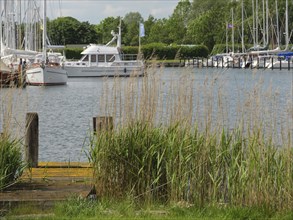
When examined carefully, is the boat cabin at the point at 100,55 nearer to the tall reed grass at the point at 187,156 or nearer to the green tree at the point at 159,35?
the green tree at the point at 159,35

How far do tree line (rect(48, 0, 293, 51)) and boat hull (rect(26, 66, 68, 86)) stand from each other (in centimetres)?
5126

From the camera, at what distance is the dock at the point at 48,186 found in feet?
30.4

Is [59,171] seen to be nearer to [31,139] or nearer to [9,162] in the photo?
[31,139]

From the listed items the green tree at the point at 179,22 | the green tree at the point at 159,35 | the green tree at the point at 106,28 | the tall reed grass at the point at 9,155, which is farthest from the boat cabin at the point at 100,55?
the green tree at the point at 106,28

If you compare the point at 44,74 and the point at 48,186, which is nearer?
the point at 48,186

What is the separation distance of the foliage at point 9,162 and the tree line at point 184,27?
95875 millimetres

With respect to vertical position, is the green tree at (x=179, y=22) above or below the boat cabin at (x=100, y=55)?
above

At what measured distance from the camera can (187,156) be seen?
9.74 meters

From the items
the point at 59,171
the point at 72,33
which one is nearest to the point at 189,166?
the point at 59,171

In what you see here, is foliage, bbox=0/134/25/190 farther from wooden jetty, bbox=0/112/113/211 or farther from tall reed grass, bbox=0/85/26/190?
wooden jetty, bbox=0/112/113/211

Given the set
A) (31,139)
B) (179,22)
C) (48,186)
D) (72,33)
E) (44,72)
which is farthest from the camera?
(72,33)

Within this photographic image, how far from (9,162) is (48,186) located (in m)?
0.63

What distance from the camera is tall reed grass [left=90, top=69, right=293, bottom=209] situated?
945 cm

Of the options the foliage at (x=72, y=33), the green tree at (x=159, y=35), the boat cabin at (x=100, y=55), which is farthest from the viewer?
the foliage at (x=72, y=33)
